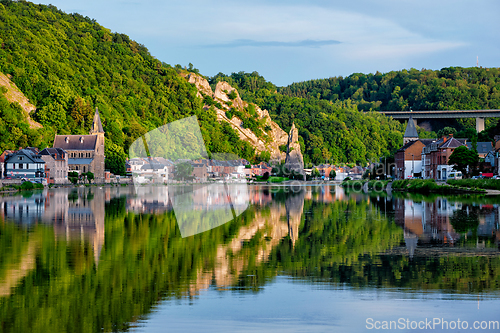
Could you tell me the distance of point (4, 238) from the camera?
58.7 feet

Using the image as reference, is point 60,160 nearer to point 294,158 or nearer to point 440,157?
point 440,157

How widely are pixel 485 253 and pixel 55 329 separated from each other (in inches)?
450

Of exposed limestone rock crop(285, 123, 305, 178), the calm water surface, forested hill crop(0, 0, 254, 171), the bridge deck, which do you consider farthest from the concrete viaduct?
the calm water surface

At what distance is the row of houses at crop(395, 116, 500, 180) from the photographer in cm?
7312

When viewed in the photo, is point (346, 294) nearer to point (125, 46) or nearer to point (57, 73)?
point (57, 73)

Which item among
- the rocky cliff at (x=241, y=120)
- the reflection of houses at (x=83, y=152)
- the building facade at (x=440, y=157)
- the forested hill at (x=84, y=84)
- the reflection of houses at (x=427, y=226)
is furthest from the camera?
the rocky cliff at (x=241, y=120)

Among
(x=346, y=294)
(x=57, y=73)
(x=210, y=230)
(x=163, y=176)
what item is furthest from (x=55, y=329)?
(x=57, y=73)

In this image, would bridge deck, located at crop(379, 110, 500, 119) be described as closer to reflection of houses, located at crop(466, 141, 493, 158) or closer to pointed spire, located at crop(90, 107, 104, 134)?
reflection of houses, located at crop(466, 141, 493, 158)

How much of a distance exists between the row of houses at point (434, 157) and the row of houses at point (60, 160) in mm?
54372

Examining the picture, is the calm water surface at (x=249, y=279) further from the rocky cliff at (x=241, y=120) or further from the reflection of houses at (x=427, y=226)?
the rocky cliff at (x=241, y=120)

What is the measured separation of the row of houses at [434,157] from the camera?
73.1 metres

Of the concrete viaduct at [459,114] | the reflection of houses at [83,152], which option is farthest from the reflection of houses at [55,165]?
the concrete viaduct at [459,114]

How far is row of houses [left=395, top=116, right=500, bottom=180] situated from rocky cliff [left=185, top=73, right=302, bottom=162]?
79155mm

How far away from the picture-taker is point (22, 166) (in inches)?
3125
